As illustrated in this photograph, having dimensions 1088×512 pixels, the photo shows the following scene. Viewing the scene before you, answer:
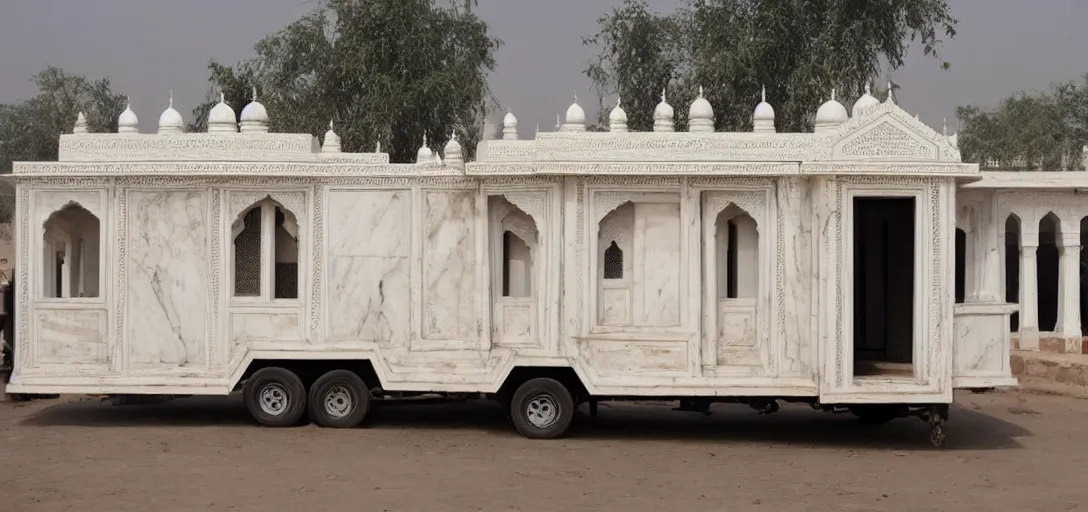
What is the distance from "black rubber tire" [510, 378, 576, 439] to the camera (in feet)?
45.7

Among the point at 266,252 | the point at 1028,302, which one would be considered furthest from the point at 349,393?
the point at 1028,302

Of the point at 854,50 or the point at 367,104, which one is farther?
the point at 367,104

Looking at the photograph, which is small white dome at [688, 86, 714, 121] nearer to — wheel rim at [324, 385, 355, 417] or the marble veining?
the marble veining

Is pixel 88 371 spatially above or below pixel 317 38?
below

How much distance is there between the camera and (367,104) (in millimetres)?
31781

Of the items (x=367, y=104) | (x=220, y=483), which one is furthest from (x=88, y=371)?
(x=367, y=104)

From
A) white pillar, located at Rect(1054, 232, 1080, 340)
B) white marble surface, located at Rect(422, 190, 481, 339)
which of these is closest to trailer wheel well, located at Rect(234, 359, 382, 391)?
white marble surface, located at Rect(422, 190, 481, 339)

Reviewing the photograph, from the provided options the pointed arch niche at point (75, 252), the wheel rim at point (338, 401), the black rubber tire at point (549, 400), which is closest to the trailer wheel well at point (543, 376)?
the black rubber tire at point (549, 400)

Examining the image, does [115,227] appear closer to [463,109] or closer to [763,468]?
[763,468]

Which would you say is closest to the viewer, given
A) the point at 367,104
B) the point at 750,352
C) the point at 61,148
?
the point at 750,352

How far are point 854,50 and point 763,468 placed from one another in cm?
1896

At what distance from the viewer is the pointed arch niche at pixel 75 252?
1490cm

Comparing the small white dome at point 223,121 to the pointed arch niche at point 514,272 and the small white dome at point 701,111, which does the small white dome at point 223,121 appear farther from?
the small white dome at point 701,111

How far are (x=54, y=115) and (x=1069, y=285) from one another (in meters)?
34.6
